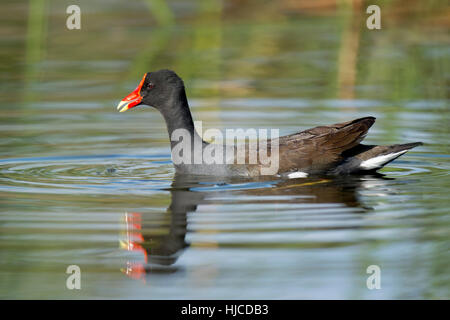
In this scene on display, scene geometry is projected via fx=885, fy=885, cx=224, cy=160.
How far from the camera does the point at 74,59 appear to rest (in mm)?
14180

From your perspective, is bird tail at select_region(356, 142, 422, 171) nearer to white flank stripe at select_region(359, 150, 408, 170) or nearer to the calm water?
white flank stripe at select_region(359, 150, 408, 170)

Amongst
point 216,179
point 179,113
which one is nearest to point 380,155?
point 216,179

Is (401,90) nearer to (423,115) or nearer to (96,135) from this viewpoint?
(423,115)

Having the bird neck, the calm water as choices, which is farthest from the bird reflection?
the bird neck

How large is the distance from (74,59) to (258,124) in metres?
5.45

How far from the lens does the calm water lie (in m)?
4.96

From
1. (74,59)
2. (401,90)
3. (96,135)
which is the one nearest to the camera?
(96,135)

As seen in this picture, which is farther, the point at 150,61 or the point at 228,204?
the point at 150,61

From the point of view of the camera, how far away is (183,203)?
668cm

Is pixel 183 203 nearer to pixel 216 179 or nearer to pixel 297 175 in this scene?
pixel 216 179

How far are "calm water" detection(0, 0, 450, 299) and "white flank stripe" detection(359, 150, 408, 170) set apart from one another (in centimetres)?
12

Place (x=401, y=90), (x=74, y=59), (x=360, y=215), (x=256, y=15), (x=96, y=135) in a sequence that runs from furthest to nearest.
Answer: (x=256, y=15) → (x=74, y=59) → (x=401, y=90) → (x=96, y=135) → (x=360, y=215)
